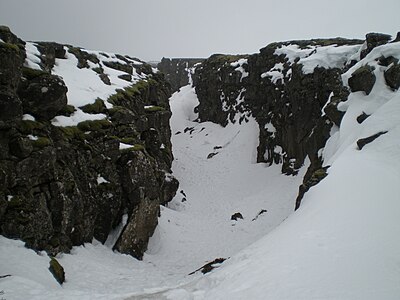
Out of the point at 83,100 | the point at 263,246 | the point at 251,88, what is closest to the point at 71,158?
the point at 83,100

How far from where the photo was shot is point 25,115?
16.3m

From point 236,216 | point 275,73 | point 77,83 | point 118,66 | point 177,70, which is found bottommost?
point 236,216

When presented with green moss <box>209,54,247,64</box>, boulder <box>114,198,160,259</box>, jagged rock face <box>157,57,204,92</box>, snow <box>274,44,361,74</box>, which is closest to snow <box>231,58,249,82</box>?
green moss <box>209,54,247,64</box>

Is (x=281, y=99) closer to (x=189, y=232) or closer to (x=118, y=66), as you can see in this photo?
(x=118, y=66)

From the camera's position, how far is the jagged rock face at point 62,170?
558 inches

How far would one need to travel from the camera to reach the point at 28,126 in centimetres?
1576

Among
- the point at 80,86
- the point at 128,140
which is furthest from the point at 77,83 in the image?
the point at 128,140

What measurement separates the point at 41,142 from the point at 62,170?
221 centimetres

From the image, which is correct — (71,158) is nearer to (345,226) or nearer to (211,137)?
(345,226)

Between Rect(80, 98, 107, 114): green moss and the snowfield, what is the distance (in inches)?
404

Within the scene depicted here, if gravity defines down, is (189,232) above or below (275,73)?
below

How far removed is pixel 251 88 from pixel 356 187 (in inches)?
1812

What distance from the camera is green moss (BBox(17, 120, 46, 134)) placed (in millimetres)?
15331

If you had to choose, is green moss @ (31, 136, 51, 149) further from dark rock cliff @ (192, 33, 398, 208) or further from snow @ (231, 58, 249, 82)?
snow @ (231, 58, 249, 82)
